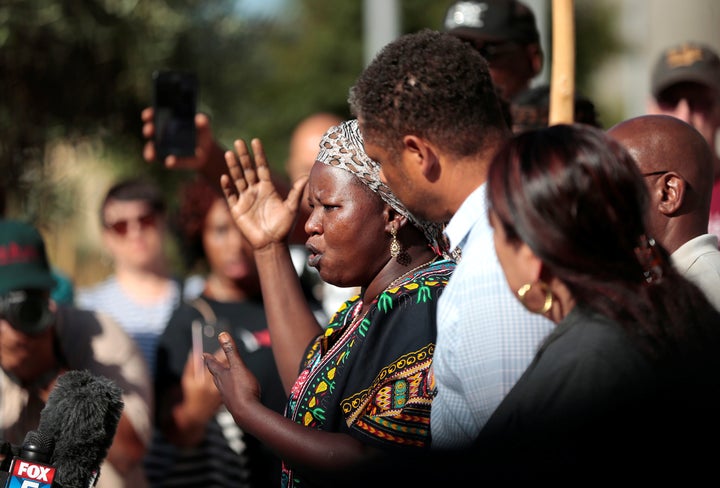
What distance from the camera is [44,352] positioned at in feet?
12.4

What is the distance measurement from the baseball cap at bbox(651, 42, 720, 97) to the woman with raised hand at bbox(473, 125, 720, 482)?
271cm

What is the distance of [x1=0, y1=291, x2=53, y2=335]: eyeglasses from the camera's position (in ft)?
12.2

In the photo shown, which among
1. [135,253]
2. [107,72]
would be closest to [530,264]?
[135,253]

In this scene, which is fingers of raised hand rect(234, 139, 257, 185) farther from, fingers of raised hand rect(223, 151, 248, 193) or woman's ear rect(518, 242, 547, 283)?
woman's ear rect(518, 242, 547, 283)

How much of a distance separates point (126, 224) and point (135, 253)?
222 millimetres

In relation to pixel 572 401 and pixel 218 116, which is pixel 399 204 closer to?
pixel 572 401

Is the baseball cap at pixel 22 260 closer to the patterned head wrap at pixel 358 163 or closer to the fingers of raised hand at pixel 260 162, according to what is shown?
the fingers of raised hand at pixel 260 162

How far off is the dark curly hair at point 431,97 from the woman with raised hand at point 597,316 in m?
0.46

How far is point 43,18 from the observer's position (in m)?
7.73

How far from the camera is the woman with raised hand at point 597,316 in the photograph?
1.71 meters

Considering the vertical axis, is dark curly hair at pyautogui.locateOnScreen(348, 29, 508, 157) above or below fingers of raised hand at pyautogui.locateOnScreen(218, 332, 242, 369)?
above

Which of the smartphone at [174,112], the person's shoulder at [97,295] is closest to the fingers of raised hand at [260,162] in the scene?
the smartphone at [174,112]

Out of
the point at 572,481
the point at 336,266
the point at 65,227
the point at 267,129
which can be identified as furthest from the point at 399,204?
the point at 267,129

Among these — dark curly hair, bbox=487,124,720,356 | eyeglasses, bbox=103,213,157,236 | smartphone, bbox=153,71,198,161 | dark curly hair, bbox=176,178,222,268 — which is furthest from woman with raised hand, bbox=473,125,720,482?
eyeglasses, bbox=103,213,157,236
